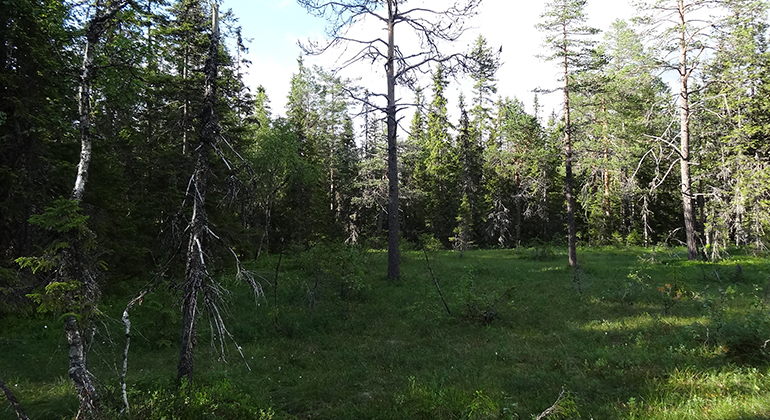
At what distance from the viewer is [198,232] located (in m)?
6.18

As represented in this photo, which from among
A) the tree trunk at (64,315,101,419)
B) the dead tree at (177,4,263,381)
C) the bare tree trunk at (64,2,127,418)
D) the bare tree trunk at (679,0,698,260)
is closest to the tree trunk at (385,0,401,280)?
the dead tree at (177,4,263,381)

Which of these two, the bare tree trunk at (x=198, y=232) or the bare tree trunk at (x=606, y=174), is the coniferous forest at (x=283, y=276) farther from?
the bare tree trunk at (x=606, y=174)

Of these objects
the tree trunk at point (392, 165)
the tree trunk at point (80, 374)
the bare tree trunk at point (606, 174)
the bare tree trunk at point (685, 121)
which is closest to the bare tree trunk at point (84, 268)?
the tree trunk at point (80, 374)

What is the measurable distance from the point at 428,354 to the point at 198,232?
5355 millimetres

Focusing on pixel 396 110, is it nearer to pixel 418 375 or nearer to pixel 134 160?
pixel 134 160

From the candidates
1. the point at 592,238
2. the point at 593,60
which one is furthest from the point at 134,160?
the point at 592,238

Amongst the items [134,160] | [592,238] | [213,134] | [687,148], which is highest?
[687,148]

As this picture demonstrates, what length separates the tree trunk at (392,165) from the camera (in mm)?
15914

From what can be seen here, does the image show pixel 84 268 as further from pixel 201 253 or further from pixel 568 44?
pixel 568 44

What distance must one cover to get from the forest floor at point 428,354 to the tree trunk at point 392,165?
1493 millimetres

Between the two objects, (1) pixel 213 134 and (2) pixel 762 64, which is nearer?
(1) pixel 213 134

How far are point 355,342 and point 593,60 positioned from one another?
59.1ft

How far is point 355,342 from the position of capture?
9539 mm

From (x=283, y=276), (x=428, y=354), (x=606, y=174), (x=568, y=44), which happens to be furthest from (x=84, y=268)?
(x=606, y=174)
